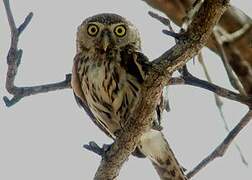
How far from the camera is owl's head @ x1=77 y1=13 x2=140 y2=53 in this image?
509 centimetres

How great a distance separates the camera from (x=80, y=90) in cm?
488

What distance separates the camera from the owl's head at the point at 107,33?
5.09m

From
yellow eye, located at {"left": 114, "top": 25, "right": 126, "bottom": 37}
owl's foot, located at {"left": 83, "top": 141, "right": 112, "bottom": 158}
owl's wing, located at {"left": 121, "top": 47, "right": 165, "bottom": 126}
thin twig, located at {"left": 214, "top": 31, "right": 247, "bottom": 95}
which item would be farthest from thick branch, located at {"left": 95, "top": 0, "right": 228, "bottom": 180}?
yellow eye, located at {"left": 114, "top": 25, "right": 126, "bottom": 37}

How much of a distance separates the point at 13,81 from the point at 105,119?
1689 mm

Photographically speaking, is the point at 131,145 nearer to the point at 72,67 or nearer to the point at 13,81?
the point at 13,81

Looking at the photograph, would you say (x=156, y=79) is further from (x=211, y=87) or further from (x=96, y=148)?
(x=96, y=148)

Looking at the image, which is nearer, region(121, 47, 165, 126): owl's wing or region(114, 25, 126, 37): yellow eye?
region(121, 47, 165, 126): owl's wing

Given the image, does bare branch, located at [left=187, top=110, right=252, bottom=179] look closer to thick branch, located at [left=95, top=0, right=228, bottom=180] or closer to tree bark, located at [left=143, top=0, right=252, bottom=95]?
tree bark, located at [left=143, top=0, right=252, bottom=95]

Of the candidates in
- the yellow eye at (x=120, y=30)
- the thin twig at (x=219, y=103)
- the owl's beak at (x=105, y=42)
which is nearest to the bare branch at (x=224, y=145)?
the thin twig at (x=219, y=103)

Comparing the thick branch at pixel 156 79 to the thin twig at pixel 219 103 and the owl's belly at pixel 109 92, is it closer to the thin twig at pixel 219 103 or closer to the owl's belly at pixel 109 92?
the thin twig at pixel 219 103

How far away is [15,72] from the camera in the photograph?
3.24 metres

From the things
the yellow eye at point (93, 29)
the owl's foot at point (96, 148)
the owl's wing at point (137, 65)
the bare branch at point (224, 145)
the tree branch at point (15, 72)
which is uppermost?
the tree branch at point (15, 72)

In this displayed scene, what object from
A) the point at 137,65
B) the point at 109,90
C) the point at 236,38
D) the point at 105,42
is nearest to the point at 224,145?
the point at 236,38

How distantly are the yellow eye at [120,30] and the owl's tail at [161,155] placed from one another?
88 cm
